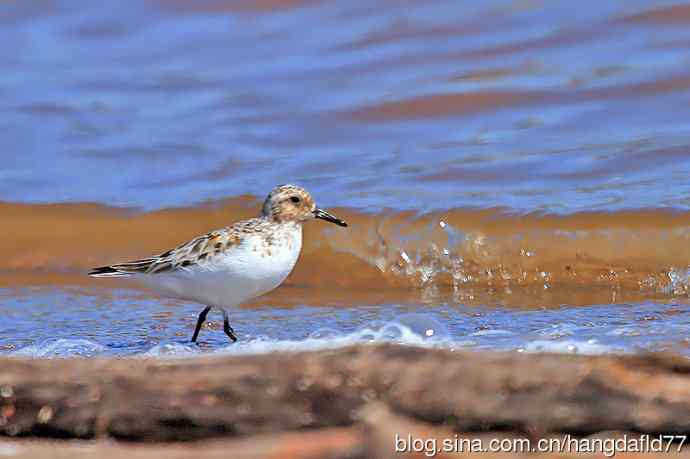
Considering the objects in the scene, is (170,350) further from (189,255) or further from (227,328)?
(189,255)

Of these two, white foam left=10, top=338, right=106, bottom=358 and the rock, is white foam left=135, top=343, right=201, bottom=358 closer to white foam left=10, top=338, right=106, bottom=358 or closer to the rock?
white foam left=10, top=338, right=106, bottom=358

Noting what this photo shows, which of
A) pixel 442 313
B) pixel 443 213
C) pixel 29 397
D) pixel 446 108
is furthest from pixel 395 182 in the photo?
pixel 29 397

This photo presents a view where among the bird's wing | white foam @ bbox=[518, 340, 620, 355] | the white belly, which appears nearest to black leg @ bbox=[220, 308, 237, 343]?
the white belly

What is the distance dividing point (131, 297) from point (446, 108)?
4307 mm

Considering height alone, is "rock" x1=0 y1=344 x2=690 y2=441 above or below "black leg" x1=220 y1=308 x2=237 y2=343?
below

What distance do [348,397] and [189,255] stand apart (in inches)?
116

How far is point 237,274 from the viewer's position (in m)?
5.50

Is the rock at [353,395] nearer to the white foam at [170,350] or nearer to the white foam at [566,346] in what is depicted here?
the white foam at [566,346]

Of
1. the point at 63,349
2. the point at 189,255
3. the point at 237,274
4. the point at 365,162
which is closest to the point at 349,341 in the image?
the point at 237,274

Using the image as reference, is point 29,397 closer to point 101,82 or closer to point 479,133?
point 479,133

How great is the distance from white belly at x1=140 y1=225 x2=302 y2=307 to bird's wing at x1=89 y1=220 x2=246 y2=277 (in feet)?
0.09

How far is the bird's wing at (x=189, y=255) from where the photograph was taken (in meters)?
5.56

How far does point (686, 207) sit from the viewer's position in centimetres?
804

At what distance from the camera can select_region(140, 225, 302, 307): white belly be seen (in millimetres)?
5504
